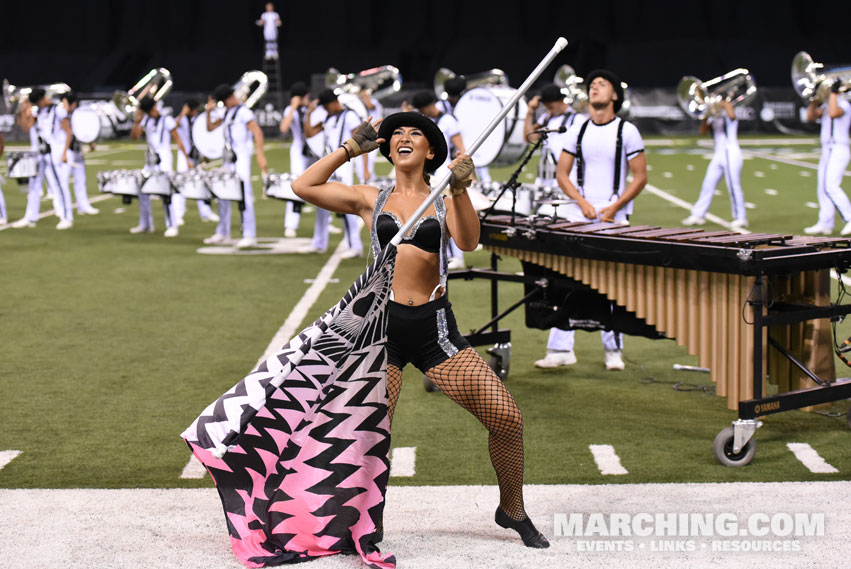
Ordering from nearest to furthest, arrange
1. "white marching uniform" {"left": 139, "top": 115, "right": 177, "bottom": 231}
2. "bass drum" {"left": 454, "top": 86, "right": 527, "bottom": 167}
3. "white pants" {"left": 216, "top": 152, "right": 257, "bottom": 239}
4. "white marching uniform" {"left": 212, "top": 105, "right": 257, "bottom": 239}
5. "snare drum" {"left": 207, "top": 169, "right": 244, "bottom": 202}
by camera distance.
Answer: "bass drum" {"left": 454, "top": 86, "right": 527, "bottom": 167} → "snare drum" {"left": 207, "top": 169, "right": 244, "bottom": 202} → "white pants" {"left": 216, "top": 152, "right": 257, "bottom": 239} → "white marching uniform" {"left": 212, "top": 105, "right": 257, "bottom": 239} → "white marching uniform" {"left": 139, "top": 115, "right": 177, "bottom": 231}

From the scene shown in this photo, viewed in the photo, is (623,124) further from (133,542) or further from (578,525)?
(133,542)

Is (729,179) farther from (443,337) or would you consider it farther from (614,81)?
(443,337)

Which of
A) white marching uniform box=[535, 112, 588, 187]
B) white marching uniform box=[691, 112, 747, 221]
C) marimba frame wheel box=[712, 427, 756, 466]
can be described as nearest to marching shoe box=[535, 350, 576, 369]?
marimba frame wheel box=[712, 427, 756, 466]

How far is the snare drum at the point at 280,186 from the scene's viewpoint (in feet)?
47.0

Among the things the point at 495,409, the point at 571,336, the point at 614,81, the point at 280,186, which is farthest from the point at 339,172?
the point at 495,409

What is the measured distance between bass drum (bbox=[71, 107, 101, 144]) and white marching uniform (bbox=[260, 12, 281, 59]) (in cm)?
1912

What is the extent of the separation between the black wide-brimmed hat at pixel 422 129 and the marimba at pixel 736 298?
1.68m

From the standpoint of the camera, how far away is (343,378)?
197 inches

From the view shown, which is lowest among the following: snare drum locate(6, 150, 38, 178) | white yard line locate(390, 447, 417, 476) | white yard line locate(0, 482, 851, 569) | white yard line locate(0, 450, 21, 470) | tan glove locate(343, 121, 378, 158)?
white yard line locate(390, 447, 417, 476)

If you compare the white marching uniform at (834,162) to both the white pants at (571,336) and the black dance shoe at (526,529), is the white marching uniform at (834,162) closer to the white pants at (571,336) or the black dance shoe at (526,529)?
the white pants at (571,336)

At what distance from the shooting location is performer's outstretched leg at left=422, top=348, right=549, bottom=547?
511cm

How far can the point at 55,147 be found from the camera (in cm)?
1808

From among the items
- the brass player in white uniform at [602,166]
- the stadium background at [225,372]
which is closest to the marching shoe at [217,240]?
the stadium background at [225,372]

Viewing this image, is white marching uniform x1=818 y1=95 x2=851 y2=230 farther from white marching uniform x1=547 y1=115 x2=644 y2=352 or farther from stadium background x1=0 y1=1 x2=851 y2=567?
white marching uniform x1=547 y1=115 x2=644 y2=352
